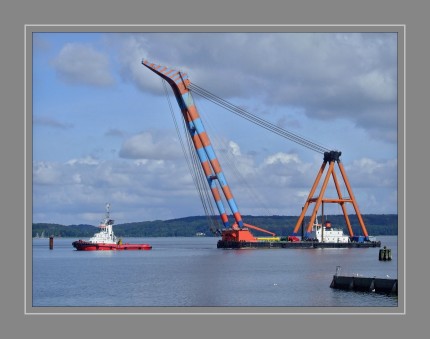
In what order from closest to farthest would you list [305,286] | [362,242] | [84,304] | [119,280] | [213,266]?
[84,304]
[305,286]
[119,280]
[213,266]
[362,242]

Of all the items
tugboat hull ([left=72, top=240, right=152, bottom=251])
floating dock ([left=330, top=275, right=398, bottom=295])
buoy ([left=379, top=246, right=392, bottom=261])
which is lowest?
tugboat hull ([left=72, top=240, right=152, bottom=251])

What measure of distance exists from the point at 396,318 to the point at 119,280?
22.3 m

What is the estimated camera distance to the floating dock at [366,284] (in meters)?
29.2

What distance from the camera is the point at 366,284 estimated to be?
30.6m

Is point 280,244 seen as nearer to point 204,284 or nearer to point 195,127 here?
point 195,127

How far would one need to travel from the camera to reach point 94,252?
72.1 meters

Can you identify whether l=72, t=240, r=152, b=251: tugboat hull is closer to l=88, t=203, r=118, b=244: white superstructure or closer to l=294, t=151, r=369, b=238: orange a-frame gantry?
l=88, t=203, r=118, b=244: white superstructure

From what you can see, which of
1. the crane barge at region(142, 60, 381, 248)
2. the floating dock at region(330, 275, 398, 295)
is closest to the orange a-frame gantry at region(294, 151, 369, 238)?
the crane barge at region(142, 60, 381, 248)

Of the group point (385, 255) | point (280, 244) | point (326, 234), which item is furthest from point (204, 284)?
point (326, 234)

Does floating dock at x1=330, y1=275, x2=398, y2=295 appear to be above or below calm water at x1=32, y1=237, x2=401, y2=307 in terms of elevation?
above

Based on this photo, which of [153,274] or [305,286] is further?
[153,274]

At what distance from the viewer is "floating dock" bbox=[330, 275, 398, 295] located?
2920cm

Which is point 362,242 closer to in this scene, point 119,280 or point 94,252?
point 94,252

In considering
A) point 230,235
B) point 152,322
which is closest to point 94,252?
point 230,235
